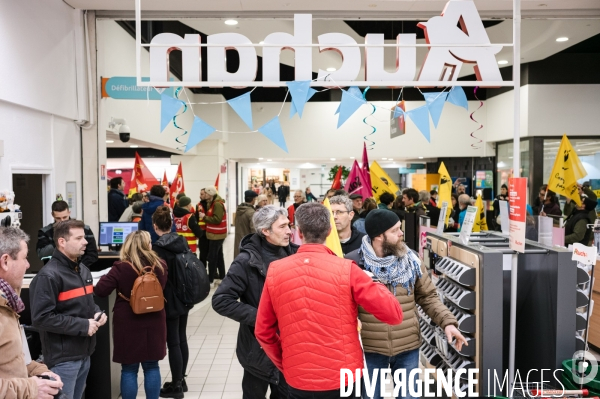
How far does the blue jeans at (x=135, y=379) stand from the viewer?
3994 mm

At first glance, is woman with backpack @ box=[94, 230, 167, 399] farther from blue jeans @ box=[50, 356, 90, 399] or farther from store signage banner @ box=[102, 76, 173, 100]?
store signage banner @ box=[102, 76, 173, 100]

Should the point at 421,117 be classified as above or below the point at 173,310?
above

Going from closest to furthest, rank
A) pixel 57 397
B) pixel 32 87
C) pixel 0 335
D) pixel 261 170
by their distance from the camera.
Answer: pixel 0 335 → pixel 57 397 → pixel 32 87 → pixel 261 170

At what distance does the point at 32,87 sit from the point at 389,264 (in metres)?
4.19

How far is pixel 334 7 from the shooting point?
22.0 ft

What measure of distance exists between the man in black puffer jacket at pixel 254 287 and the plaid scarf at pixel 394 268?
514 millimetres

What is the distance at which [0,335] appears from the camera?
210 cm

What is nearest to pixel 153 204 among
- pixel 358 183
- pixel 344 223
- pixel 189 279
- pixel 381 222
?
pixel 358 183

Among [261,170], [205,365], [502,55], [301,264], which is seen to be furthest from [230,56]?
[261,170]

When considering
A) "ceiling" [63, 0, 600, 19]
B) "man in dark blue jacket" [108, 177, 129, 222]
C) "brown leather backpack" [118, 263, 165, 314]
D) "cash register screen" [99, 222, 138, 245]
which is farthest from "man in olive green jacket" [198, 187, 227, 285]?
"brown leather backpack" [118, 263, 165, 314]

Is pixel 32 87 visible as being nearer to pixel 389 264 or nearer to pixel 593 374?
pixel 389 264

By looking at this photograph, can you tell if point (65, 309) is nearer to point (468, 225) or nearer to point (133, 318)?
point (133, 318)

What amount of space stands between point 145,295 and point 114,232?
9.70ft

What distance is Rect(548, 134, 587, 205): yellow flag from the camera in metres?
7.99
